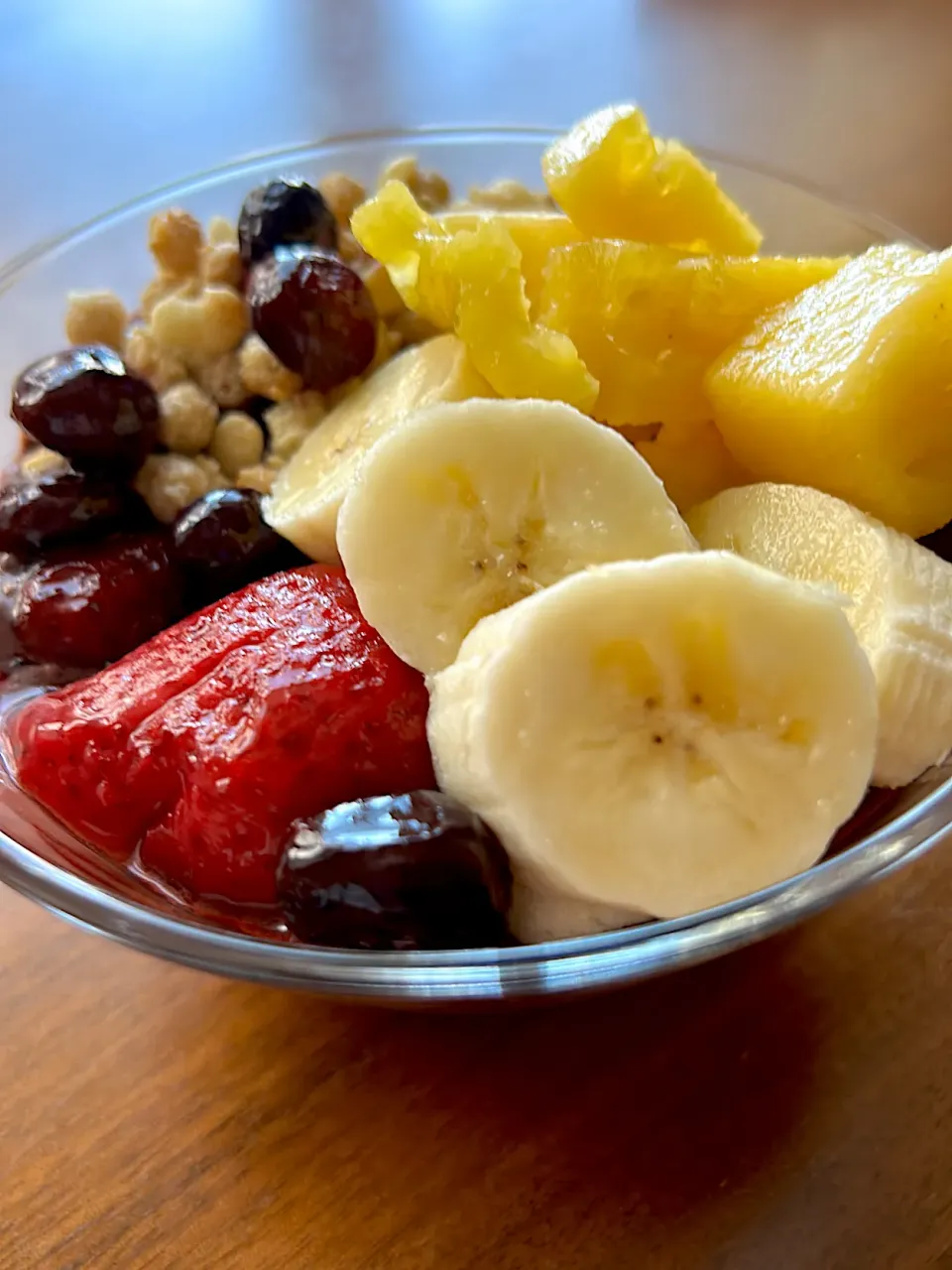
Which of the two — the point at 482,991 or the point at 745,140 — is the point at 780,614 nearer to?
the point at 482,991

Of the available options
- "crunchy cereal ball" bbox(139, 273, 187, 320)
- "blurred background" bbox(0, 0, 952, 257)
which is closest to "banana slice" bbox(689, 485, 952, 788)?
"crunchy cereal ball" bbox(139, 273, 187, 320)

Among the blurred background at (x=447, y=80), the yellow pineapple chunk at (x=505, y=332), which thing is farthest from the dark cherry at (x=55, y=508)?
the blurred background at (x=447, y=80)

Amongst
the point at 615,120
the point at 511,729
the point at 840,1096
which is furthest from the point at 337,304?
the point at 840,1096

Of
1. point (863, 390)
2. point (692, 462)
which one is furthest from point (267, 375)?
point (863, 390)

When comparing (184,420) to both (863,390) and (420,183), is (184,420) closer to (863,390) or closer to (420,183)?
(420,183)

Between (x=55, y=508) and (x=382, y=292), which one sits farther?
(x=382, y=292)

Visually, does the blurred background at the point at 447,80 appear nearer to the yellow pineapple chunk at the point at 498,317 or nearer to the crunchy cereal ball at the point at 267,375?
the crunchy cereal ball at the point at 267,375
